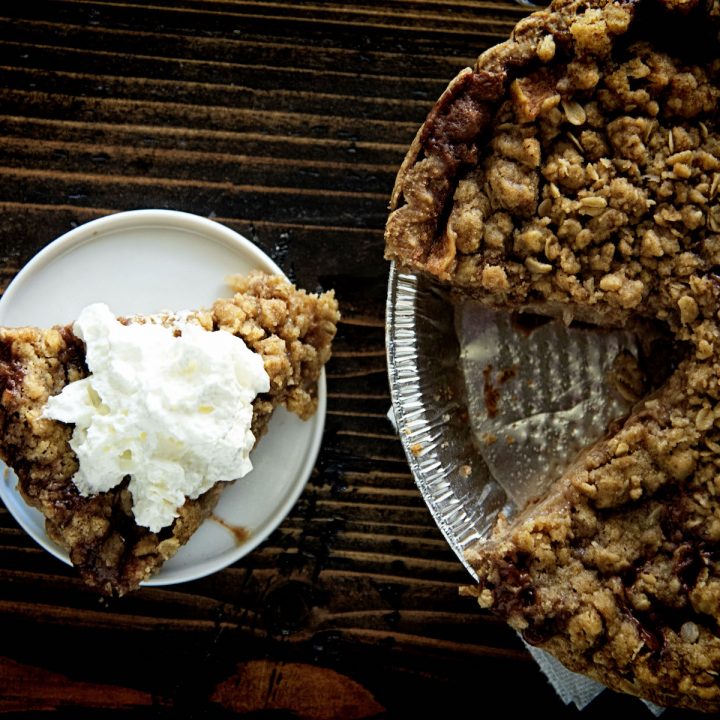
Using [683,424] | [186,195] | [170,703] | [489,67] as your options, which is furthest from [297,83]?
[170,703]

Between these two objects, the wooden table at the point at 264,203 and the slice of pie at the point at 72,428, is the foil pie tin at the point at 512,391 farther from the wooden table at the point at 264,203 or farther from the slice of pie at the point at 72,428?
the slice of pie at the point at 72,428

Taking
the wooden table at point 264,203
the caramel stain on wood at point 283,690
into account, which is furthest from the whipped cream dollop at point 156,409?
the caramel stain on wood at point 283,690

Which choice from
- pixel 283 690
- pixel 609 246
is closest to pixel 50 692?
pixel 283 690

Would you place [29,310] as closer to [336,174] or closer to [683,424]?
[336,174]

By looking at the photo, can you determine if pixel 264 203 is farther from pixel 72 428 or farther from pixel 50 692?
pixel 50 692

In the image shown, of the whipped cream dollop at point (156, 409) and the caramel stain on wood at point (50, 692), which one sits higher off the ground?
the whipped cream dollop at point (156, 409)
